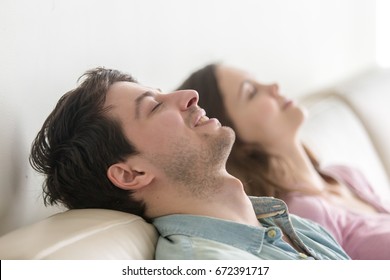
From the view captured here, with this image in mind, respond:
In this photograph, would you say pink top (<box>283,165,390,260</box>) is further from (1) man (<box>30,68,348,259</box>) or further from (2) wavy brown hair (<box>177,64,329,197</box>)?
(1) man (<box>30,68,348,259</box>)

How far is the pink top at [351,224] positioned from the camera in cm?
132

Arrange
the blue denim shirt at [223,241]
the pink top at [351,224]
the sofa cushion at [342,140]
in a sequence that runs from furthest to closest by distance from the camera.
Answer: the sofa cushion at [342,140] < the pink top at [351,224] < the blue denim shirt at [223,241]

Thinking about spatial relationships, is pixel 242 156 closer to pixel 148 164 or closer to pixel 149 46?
pixel 149 46

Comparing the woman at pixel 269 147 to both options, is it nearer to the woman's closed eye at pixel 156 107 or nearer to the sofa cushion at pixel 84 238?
the woman's closed eye at pixel 156 107

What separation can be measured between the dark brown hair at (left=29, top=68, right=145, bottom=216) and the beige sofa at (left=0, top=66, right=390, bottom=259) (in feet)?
0.17

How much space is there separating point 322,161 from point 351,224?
346mm

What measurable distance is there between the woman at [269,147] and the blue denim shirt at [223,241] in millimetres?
342

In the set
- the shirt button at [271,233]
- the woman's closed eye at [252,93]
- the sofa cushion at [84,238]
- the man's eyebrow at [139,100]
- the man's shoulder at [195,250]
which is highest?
the man's eyebrow at [139,100]

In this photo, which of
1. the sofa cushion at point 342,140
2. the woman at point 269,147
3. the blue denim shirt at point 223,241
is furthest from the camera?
the sofa cushion at point 342,140

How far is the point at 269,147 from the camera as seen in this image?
5.23ft

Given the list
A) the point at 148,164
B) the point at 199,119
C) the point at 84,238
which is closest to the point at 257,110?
the point at 199,119

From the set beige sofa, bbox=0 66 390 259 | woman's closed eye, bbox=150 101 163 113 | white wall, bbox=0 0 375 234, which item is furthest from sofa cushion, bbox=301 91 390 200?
woman's closed eye, bbox=150 101 163 113

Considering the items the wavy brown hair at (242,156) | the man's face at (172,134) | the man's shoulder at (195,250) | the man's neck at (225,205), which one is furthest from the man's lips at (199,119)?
the wavy brown hair at (242,156)

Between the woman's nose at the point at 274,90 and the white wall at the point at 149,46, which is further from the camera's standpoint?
the woman's nose at the point at 274,90
